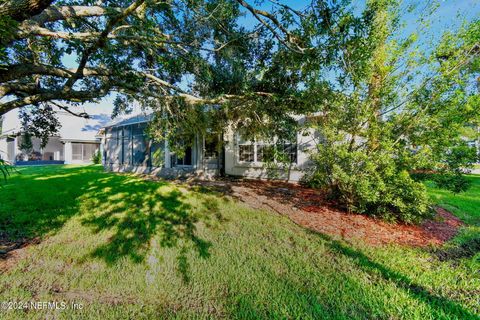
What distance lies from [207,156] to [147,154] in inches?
182

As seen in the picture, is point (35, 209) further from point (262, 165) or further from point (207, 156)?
point (262, 165)

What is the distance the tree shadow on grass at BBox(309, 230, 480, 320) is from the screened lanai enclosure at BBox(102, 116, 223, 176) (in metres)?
9.09

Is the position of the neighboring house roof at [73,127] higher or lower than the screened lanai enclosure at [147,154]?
higher

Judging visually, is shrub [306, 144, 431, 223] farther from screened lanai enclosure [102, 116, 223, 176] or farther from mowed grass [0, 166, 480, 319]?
screened lanai enclosure [102, 116, 223, 176]

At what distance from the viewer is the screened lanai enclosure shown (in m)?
13.7

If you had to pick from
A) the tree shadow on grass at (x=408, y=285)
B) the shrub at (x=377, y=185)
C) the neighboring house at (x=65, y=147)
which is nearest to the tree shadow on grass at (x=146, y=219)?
the tree shadow on grass at (x=408, y=285)


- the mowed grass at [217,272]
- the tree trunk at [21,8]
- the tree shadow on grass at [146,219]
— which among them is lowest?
the mowed grass at [217,272]

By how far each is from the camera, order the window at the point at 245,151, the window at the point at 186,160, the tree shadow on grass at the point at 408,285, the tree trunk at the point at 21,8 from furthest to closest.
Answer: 1. the window at the point at 186,160
2. the window at the point at 245,151
3. the tree trunk at the point at 21,8
4. the tree shadow on grass at the point at 408,285

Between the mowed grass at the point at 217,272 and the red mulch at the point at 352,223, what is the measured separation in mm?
520

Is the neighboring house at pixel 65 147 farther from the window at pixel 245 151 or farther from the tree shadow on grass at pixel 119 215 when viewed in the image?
the window at pixel 245 151

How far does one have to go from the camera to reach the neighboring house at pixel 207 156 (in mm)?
11867

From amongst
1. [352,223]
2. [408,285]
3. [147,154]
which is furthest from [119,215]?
[147,154]

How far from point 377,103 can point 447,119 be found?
149 cm

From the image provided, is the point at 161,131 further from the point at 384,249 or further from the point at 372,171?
the point at 384,249
